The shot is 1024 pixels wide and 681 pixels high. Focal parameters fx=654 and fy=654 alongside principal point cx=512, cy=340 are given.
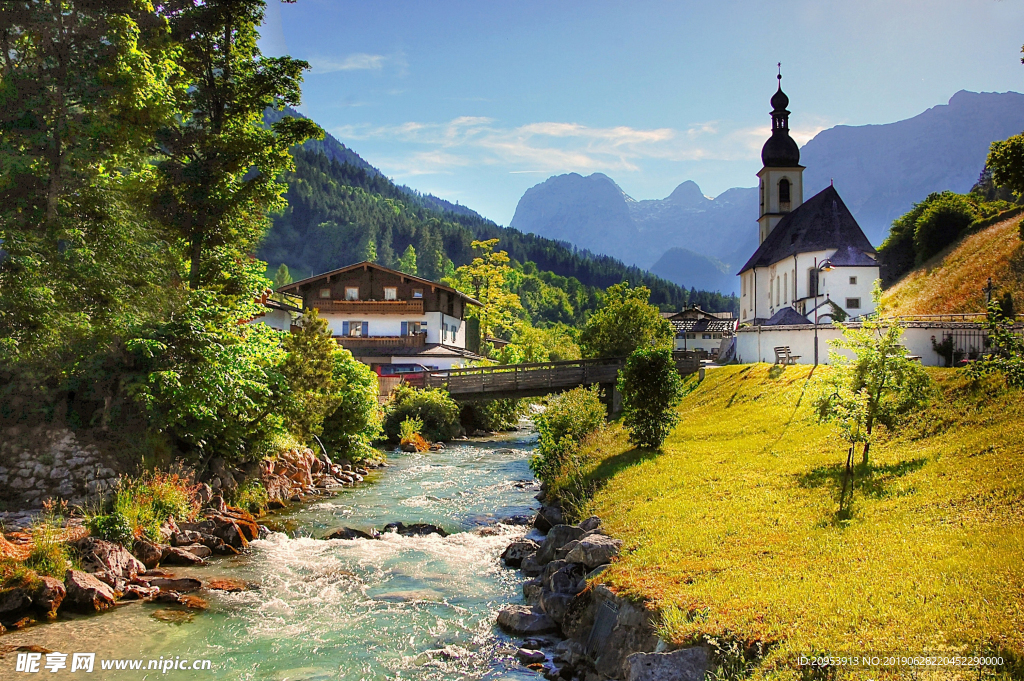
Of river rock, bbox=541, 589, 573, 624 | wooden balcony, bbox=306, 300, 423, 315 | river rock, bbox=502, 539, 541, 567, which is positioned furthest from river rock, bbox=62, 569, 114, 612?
wooden balcony, bbox=306, 300, 423, 315

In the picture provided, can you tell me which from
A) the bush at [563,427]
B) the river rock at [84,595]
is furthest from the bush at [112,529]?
the bush at [563,427]

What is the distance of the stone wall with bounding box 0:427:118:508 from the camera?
1456 cm

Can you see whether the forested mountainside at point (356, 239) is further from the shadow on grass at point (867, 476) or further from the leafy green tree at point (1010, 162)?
the leafy green tree at point (1010, 162)

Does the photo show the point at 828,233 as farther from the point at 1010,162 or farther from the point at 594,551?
the point at 594,551

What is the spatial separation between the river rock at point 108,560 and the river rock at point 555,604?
747 centimetres

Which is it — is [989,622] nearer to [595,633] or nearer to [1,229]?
[595,633]

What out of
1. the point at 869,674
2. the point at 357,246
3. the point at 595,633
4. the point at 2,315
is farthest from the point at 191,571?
the point at 357,246

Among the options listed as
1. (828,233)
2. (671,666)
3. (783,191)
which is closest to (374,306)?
(828,233)

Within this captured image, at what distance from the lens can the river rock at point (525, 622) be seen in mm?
10211

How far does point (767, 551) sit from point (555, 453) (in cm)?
1237

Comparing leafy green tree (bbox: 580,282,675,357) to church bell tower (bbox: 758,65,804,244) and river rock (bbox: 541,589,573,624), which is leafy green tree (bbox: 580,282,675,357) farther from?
river rock (bbox: 541,589,573,624)

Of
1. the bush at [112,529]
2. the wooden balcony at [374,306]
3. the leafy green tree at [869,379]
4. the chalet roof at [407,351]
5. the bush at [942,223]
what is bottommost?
the bush at [112,529]

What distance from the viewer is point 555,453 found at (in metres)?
21.7

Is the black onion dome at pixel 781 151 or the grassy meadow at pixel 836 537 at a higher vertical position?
the black onion dome at pixel 781 151
